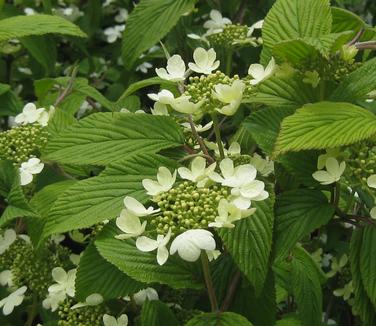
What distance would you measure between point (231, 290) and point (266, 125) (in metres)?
0.20

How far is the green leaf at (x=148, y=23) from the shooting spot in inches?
49.0

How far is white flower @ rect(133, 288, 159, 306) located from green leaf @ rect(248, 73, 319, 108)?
28 cm

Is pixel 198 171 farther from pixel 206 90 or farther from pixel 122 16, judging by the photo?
pixel 122 16

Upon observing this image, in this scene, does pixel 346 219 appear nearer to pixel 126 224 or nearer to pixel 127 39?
pixel 126 224

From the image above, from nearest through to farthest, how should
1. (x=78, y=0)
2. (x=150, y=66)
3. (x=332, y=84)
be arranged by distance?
(x=332, y=84)
(x=150, y=66)
(x=78, y=0)

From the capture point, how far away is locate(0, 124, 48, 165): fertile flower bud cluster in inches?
38.4

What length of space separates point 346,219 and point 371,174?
73 mm

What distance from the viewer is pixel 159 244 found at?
69 cm

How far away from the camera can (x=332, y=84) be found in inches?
32.7

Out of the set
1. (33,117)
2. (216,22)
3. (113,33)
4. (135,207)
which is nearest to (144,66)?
(113,33)

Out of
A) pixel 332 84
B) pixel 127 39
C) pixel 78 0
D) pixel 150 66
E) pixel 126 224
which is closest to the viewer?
pixel 126 224

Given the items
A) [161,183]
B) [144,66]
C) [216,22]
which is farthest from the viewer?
[144,66]

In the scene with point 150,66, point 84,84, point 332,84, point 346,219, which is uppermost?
point 332,84

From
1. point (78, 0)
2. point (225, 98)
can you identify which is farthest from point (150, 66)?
point (225, 98)
